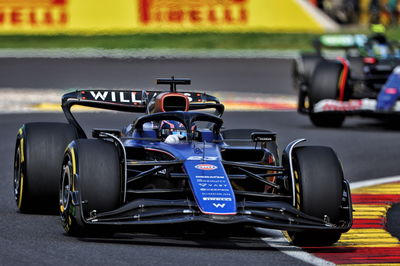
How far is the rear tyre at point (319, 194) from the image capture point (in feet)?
28.2

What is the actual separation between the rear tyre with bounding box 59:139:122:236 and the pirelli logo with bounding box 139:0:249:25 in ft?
86.8

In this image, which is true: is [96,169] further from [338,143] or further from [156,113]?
[338,143]

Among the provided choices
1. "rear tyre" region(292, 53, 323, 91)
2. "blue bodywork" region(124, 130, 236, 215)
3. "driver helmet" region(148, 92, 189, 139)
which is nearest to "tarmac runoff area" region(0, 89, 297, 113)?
"rear tyre" region(292, 53, 323, 91)

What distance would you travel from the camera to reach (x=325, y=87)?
60.5 ft

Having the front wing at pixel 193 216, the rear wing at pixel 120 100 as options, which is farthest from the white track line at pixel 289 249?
the rear wing at pixel 120 100

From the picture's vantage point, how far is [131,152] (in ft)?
31.7

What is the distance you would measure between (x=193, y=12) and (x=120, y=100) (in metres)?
24.1

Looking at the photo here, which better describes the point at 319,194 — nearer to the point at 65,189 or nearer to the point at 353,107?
the point at 65,189

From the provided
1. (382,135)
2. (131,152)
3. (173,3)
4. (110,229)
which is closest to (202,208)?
(110,229)

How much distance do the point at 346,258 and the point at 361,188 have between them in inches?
157

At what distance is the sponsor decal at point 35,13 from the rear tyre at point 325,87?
57.0 ft

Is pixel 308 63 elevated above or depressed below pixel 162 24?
above

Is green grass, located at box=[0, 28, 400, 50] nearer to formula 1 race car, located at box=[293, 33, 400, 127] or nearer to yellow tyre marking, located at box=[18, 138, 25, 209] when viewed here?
formula 1 race car, located at box=[293, 33, 400, 127]

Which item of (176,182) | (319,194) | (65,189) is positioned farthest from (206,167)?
(65,189)
